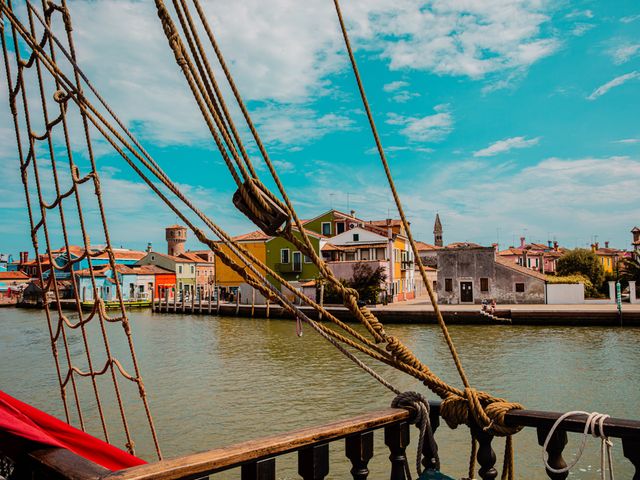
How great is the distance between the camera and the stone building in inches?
1268

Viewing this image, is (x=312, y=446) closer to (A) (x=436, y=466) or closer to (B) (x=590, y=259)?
(A) (x=436, y=466)

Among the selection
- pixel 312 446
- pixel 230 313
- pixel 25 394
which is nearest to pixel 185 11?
pixel 312 446

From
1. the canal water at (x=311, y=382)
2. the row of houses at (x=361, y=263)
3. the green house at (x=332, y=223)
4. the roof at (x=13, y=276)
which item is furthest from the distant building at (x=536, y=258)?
the roof at (x=13, y=276)

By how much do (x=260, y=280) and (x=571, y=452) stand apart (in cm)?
774

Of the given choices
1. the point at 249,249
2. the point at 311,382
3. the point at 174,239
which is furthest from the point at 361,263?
the point at 174,239

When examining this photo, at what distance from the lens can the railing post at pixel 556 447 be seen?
5.57 ft

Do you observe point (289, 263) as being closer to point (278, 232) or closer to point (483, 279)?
point (483, 279)

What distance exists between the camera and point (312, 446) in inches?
63.7

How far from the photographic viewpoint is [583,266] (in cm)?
4147

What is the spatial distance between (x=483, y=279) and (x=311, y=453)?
1300 inches

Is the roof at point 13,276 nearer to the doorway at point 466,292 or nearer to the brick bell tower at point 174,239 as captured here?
the brick bell tower at point 174,239

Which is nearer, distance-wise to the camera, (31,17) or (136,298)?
(31,17)

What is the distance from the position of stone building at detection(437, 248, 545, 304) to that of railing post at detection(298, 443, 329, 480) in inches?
1289

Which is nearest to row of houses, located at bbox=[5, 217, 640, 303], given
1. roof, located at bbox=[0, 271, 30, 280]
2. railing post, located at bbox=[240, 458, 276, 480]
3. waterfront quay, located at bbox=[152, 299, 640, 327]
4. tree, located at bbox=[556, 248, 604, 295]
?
waterfront quay, located at bbox=[152, 299, 640, 327]
